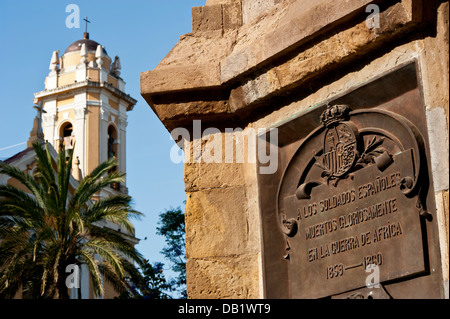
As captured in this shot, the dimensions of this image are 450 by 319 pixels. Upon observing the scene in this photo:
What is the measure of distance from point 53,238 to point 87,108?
21327 mm

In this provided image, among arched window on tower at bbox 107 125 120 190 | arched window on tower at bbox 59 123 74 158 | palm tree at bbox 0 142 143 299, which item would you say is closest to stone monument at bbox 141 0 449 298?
palm tree at bbox 0 142 143 299

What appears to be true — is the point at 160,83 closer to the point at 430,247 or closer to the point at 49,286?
the point at 430,247

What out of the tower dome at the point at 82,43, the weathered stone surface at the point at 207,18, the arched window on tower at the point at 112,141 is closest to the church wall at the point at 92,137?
the arched window on tower at the point at 112,141

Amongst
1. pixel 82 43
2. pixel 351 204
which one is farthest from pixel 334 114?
pixel 82 43

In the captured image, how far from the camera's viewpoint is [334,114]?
12.9 ft

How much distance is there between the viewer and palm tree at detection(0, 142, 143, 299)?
1820 cm

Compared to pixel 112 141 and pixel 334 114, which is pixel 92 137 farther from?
pixel 334 114

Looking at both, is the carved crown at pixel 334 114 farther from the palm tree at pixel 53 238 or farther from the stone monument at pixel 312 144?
the palm tree at pixel 53 238

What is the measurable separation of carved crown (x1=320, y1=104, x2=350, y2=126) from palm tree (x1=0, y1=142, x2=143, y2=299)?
1458 centimetres

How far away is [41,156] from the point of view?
20.1m

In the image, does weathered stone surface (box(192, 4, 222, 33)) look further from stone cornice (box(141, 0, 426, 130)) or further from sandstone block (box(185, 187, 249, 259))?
sandstone block (box(185, 187, 249, 259))

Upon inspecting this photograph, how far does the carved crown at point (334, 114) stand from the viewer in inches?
153

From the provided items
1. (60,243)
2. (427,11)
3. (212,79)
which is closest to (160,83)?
(212,79)
